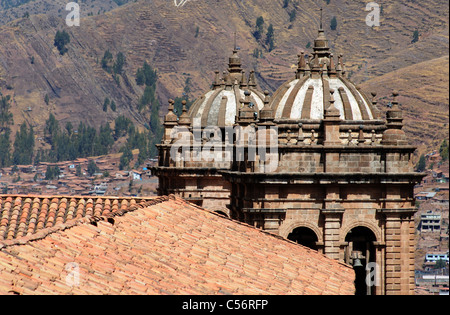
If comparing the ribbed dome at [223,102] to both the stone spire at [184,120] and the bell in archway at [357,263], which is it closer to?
the stone spire at [184,120]

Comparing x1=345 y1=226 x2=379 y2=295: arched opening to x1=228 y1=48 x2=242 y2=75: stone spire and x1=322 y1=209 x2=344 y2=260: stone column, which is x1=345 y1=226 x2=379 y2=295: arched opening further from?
x1=228 y1=48 x2=242 y2=75: stone spire

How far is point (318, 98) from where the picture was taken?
2034 inches

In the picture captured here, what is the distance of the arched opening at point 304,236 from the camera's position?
50625 mm

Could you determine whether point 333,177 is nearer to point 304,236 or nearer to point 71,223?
point 304,236

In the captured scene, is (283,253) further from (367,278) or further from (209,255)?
(367,278)

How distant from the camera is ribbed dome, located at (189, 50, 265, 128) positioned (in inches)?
2547

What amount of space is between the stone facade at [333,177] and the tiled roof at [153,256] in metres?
5.48

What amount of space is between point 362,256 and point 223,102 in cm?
1642

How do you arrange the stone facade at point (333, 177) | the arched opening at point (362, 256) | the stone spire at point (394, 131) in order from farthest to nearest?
the arched opening at point (362, 256), the stone spire at point (394, 131), the stone facade at point (333, 177)

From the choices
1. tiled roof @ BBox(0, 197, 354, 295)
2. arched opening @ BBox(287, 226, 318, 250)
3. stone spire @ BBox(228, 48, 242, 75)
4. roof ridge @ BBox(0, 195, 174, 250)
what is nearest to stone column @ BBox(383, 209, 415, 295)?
arched opening @ BBox(287, 226, 318, 250)

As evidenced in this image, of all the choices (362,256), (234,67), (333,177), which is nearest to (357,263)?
(362,256)

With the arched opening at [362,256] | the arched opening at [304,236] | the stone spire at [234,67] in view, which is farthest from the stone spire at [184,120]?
the arched opening at [362,256]

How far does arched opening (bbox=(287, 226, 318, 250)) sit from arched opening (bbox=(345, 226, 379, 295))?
128cm
